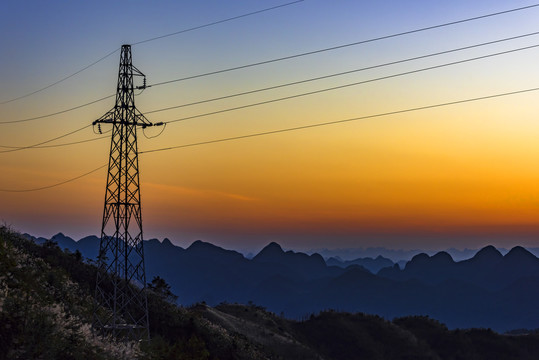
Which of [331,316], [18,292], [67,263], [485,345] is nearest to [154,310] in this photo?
[67,263]

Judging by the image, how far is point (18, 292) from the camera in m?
24.6

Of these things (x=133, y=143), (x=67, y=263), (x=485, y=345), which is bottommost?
(x=485, y=345)

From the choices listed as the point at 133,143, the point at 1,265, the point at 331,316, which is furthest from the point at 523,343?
the point at 1,265

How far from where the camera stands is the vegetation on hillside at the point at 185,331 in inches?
830

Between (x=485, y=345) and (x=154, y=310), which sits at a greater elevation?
(x=154, y=310)

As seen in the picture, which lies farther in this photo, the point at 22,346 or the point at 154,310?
the point at 154,310

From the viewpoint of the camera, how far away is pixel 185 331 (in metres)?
85.8

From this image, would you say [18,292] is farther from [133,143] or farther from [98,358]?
[133,143]

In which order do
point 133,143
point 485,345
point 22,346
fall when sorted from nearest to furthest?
point 22,346 < point 133,143 < point 485,345

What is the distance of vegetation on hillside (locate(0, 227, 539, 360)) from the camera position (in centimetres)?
2109

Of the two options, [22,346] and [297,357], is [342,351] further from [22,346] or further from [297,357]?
[22,346]

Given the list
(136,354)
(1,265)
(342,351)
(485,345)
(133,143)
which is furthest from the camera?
(485,345)

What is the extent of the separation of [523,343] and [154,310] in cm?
10857

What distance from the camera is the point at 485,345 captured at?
500 ft
